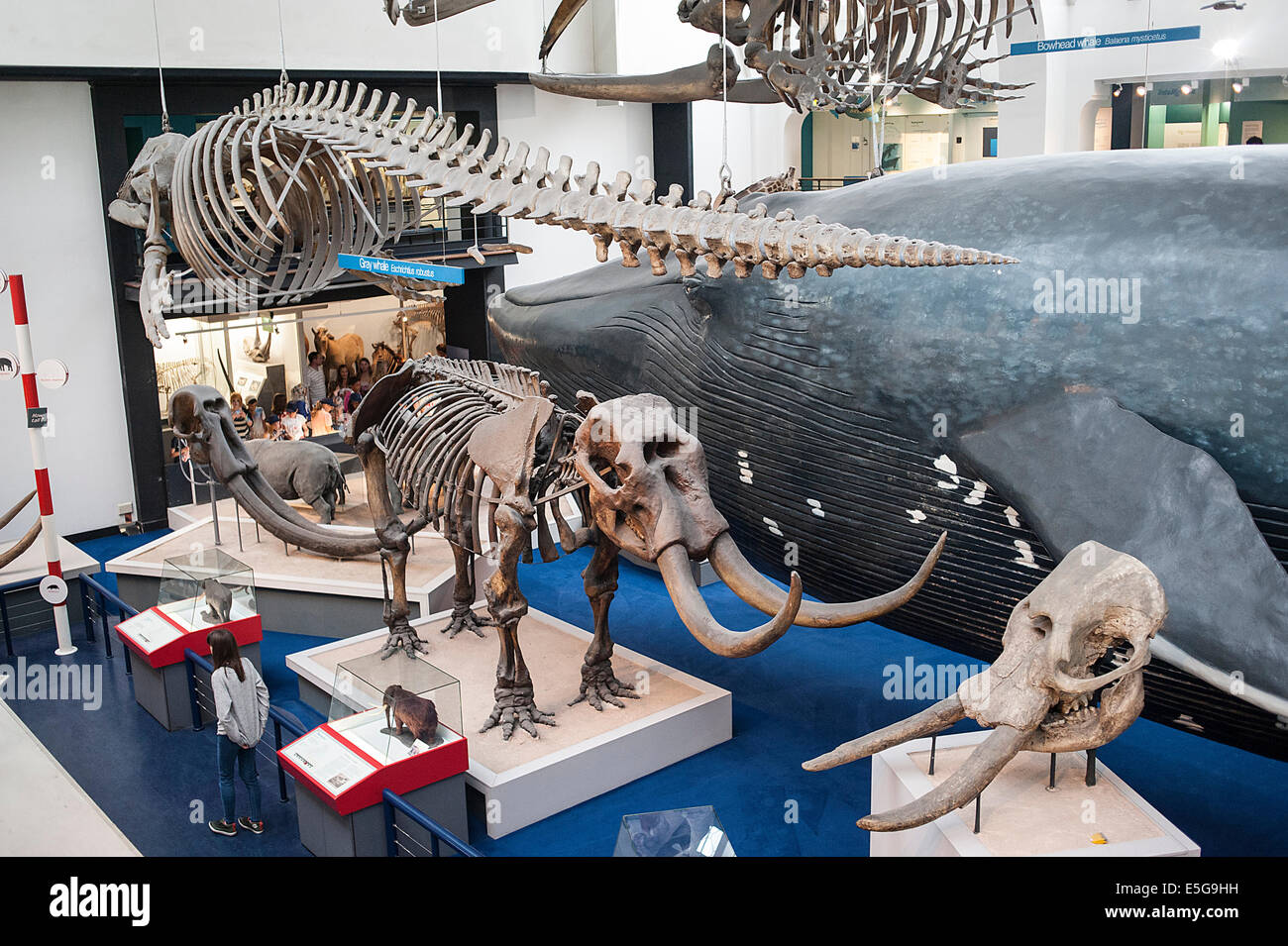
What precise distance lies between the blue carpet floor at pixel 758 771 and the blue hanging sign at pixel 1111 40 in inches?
193

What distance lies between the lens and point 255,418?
12.4 m

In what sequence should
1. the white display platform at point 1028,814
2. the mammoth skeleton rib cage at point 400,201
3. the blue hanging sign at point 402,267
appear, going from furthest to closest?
1. the blue hanging sign at point 402,267
2. the mammoth skeleton rib cage at point 400,201
3. the white display platform at point 1028,814

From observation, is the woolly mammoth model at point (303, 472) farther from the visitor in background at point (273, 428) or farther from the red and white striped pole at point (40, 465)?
the red and white striped pole at point (40, 465)

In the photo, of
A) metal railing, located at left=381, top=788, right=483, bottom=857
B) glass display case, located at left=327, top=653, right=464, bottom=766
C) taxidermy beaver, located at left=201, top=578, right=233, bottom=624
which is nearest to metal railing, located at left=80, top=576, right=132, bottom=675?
taxidermy beaver, located at left=201, top=578, right=233, bottom=624

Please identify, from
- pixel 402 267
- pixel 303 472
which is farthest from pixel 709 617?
pixel 303 472

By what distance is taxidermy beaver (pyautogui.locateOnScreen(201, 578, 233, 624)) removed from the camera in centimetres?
790

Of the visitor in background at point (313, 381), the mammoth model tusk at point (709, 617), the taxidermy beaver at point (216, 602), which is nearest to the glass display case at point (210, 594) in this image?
the taxidermy beaver at point (216, 602)

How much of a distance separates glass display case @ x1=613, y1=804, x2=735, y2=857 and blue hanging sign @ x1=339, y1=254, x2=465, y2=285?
4664 mm

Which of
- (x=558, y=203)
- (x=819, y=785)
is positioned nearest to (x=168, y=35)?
(x=558, y=203)

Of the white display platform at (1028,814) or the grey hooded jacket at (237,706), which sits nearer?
the white display platform at (1028,814)

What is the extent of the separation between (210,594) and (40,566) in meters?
2.56

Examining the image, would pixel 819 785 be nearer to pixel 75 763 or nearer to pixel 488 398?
pixel 488 398

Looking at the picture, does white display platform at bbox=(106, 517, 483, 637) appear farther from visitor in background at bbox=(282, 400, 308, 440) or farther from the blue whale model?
the blue whale model

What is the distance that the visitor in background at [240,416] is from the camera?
12.3 meters
